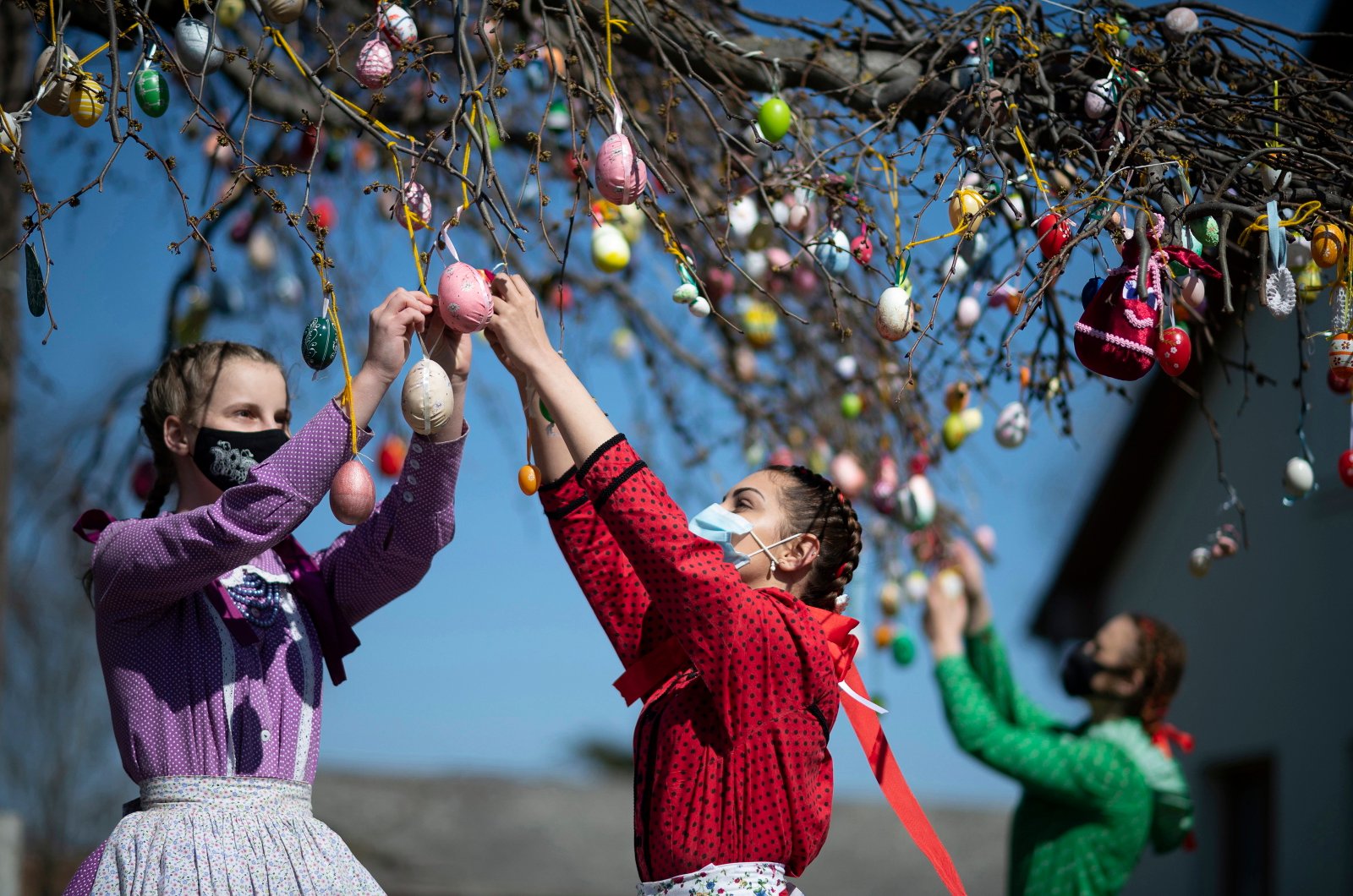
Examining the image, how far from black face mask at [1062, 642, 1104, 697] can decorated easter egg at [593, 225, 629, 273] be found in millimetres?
1979

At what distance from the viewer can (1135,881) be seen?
8.47 meters

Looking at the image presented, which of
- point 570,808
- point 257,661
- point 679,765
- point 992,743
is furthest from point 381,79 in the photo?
point 570,808

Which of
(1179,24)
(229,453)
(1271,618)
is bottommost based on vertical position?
(229,453)

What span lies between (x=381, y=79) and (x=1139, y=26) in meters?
1.47

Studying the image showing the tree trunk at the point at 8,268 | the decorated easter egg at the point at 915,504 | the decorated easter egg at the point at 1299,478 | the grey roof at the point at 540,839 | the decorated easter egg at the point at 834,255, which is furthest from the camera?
the grey roof at the point at 540,839

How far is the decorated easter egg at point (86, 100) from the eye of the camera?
198 centimetres

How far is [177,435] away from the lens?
2.28 meters

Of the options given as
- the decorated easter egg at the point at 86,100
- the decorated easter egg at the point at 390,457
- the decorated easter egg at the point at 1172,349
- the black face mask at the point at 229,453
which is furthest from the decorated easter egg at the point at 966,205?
the decorated easter egg at the point at 390,457

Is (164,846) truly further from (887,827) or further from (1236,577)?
(887,827)

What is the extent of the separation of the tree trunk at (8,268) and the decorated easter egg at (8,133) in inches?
107

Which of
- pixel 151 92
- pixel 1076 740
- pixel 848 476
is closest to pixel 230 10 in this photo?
pixel 151 92

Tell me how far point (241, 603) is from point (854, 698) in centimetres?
100

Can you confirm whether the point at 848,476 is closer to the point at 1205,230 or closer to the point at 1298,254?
the point at 1298,254

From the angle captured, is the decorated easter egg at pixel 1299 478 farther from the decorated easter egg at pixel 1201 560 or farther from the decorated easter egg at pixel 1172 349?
the decorated easter egg at pixel 1172 349
